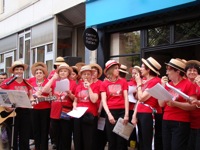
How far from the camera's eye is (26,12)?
44.7 feet

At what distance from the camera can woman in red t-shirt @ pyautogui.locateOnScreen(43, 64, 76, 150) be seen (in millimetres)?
5730

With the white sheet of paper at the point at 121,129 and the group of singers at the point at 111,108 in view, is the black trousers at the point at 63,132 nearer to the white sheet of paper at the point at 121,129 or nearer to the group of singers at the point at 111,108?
the group of singers at the point at 111,108

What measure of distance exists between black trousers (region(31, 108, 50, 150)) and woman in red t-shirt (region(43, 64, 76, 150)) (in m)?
0.17

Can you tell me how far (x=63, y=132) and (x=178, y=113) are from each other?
2502 mm

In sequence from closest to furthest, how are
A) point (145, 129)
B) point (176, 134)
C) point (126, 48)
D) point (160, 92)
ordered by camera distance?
point (160, 92)
point (176, 134)
point (145, 129)
point (126, 48)

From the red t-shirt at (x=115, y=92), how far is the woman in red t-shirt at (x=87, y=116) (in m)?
0.22

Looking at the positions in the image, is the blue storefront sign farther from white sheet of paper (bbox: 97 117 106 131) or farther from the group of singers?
white sheet of paper (bbox: 97 117 106 131)

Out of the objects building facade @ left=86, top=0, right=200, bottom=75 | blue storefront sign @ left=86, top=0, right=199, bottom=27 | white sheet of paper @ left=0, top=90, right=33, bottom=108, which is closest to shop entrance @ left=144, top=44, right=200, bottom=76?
building facade @ left=86, top=0, right=200, bottom=75

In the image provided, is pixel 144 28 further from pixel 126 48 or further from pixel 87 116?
pixel 87 116

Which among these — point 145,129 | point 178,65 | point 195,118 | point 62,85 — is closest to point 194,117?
point 195,118

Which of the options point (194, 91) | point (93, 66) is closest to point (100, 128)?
point (93, 66)

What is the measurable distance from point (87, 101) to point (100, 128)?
22.7 inches

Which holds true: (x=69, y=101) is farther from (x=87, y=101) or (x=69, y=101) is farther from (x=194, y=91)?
(x=194, y=91)

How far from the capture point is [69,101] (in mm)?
5828
